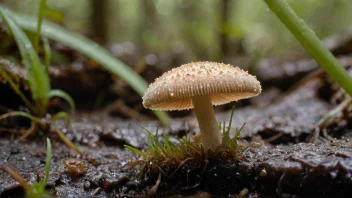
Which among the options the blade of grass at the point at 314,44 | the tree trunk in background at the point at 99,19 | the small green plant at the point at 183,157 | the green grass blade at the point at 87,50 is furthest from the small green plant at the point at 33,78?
the tree trunk in background at the point at 99,19

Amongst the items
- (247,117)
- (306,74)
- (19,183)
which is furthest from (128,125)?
(306,74)

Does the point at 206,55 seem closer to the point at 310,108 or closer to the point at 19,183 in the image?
the point at 310,108

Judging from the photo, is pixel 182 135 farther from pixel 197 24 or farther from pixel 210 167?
pixel 197 24

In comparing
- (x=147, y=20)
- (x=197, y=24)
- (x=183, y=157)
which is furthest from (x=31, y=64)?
(x=147, y=20)

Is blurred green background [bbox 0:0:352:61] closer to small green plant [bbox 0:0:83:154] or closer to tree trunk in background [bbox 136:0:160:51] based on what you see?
tree trunk in background [bbox 136:0:160:51]

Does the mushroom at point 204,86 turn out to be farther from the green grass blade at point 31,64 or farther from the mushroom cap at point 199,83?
the green grass blade at point 31,64

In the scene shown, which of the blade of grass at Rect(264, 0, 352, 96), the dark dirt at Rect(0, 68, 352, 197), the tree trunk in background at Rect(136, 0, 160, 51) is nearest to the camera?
the dark dirt at Rect(0, 68, 352, 197)

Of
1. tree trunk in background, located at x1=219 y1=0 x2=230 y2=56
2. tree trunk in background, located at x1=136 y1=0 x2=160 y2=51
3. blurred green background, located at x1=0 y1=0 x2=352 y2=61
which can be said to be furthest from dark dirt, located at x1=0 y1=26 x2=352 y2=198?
tree trunk in background, located at x1=136 y1=0 x2=160 y2=51
